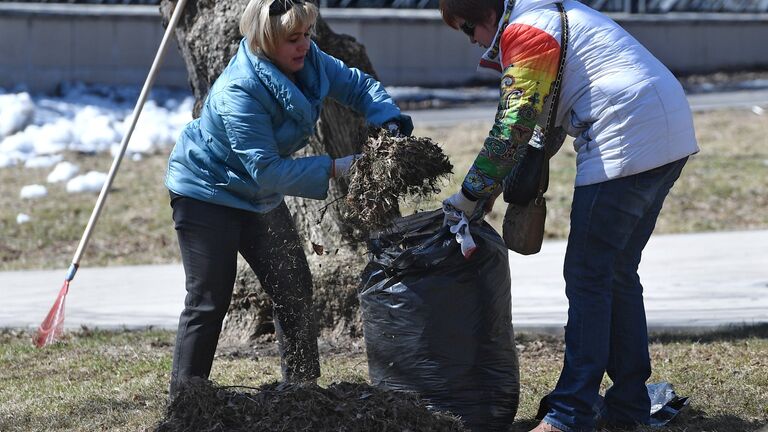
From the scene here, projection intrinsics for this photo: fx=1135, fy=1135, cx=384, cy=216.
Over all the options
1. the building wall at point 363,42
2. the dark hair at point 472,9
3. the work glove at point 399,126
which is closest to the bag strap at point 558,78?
the dark hair at point 472,9

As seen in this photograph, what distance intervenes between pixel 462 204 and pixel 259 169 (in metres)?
0.70

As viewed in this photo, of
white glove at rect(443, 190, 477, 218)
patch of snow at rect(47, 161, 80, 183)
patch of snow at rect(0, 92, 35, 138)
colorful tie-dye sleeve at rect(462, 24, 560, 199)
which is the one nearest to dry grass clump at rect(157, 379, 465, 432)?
white glove at rect(443, 190, 477, 218)

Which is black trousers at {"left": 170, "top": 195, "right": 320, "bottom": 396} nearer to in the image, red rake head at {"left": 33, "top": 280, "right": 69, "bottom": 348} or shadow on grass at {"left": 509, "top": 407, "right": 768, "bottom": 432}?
shadow on grass at {"left": 509, "top": 407, "right": 768, "bottom": 432}

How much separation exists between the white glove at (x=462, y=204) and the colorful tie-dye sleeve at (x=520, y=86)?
0.14 m

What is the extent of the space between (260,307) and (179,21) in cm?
152

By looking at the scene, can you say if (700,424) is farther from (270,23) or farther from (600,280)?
(270,23)

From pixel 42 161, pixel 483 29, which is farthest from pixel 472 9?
pixel 42 161

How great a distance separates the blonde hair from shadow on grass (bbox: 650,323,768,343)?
283cm

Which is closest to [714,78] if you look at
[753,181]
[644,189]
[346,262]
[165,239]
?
[753,181]

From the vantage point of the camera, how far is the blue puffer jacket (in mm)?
3848

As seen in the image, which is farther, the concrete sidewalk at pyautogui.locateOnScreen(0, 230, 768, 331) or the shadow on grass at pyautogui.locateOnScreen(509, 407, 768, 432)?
the concrete sidewalk at pyautogui.locateOnScreen(0, 230, 768, 331)

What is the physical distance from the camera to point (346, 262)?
18.7 feet

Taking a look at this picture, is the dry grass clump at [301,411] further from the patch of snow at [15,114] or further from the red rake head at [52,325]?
the patch of snow at [15,114]

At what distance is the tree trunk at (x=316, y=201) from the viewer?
5625 mm
